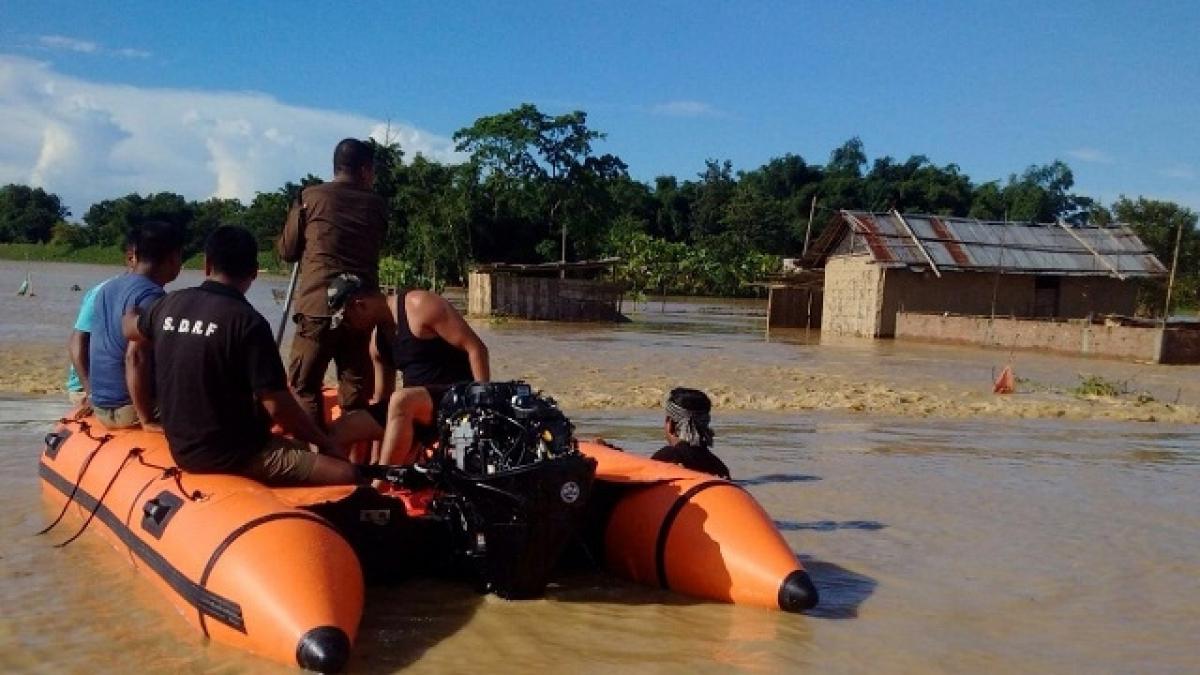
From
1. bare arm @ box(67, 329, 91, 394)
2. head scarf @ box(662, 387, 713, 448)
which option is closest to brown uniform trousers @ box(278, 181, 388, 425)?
bare arm @ box(67, 329, 91, 394)

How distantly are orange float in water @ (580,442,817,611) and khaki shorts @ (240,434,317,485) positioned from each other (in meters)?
1.47

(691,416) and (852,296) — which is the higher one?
(852,296)

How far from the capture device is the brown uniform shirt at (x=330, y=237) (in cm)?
603

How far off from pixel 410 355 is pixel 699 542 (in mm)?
1772

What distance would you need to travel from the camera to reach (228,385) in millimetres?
4836

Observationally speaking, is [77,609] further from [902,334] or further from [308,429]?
[902,334]

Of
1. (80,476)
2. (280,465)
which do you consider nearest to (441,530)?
(280,465)

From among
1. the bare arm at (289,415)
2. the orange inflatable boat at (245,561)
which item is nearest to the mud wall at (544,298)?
the orange inflatable boat at (245,561)

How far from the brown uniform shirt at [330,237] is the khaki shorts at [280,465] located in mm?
1076

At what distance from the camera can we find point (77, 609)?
4.80m

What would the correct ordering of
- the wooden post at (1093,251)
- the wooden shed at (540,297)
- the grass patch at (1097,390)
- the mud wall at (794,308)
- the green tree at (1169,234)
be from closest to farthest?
the grass patch at (1097,390)
the wooden post at (1093,251)
the wooden shed at (540,297)
the mud wall at (794,308)
the green tree at (1169,234)

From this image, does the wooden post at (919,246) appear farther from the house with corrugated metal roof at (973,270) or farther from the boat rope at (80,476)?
the boat rope at (80,476)

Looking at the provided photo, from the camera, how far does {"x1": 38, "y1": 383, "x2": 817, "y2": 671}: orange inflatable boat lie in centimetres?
421

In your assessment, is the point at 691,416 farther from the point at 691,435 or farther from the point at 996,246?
the point at 996,246
